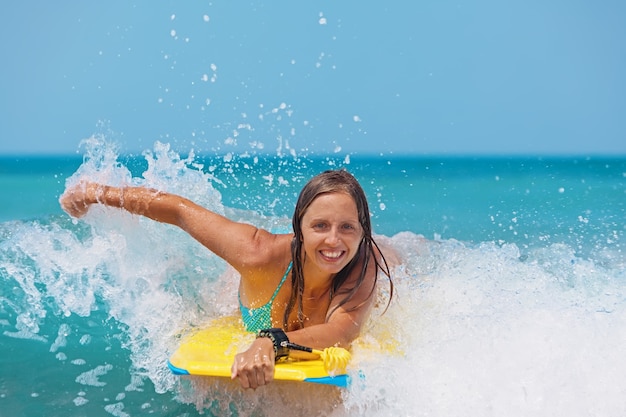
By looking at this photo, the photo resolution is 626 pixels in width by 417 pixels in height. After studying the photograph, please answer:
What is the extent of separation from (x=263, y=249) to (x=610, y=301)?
2038mm

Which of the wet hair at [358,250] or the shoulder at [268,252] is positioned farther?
the shoulder at [268,252]

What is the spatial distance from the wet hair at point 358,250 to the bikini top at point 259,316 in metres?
0.08

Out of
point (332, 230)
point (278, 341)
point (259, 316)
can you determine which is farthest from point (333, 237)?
point (259, 316)

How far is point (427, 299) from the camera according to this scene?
4508 mm

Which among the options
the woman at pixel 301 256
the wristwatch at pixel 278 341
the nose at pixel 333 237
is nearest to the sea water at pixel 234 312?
the woman at pixel 301 256

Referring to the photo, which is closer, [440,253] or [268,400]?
[268,400]

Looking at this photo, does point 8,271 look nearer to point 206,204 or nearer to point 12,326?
point 12,326

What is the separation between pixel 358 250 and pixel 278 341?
2.51 feet

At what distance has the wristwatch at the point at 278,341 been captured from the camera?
3354 millimetres

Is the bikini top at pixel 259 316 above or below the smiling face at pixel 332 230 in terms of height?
below

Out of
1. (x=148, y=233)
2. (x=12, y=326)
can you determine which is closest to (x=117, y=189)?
(x=148, y=233)

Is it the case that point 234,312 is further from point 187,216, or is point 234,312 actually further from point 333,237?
point 333,237

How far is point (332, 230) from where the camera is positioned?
11.7ft

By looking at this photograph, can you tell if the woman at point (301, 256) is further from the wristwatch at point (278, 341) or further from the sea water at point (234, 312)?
the sea water at point (234, 312)
